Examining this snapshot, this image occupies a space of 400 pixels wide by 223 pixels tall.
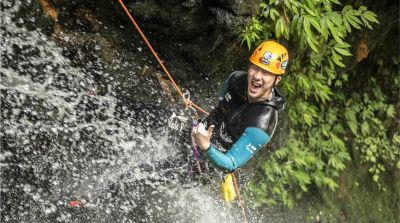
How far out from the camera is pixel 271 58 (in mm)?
3920

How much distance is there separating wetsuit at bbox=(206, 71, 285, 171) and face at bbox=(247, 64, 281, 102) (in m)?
0.07

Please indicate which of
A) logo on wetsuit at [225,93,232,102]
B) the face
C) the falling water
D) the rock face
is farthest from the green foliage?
the falling water

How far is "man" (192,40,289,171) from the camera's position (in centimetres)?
361

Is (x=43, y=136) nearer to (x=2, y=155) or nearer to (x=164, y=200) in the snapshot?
(x=2, y=155)

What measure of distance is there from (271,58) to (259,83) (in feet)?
0.80

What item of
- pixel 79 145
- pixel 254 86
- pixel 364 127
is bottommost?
pixel 364 127

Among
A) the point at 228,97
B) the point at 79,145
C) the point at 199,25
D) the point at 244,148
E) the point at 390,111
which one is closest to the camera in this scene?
the point at 244,148

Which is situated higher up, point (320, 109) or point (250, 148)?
point (250, 148)

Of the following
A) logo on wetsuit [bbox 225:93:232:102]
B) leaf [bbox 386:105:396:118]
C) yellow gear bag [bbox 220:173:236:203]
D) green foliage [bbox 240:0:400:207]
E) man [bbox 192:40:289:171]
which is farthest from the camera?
leaf [bbox 386:105:396:118]

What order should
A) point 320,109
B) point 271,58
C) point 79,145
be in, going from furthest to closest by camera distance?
point 320,109, point 79,145, point 271,58

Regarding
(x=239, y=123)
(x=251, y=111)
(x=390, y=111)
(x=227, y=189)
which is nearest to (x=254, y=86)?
(x=251, y=111)

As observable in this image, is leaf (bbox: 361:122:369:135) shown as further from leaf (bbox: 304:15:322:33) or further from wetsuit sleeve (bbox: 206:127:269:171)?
wetsuit sleeve (bbox: 206:127:269:171)

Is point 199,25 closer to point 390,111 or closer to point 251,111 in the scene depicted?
point 251,111

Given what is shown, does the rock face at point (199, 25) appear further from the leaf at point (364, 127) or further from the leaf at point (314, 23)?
the leaf at point (364, 127)
